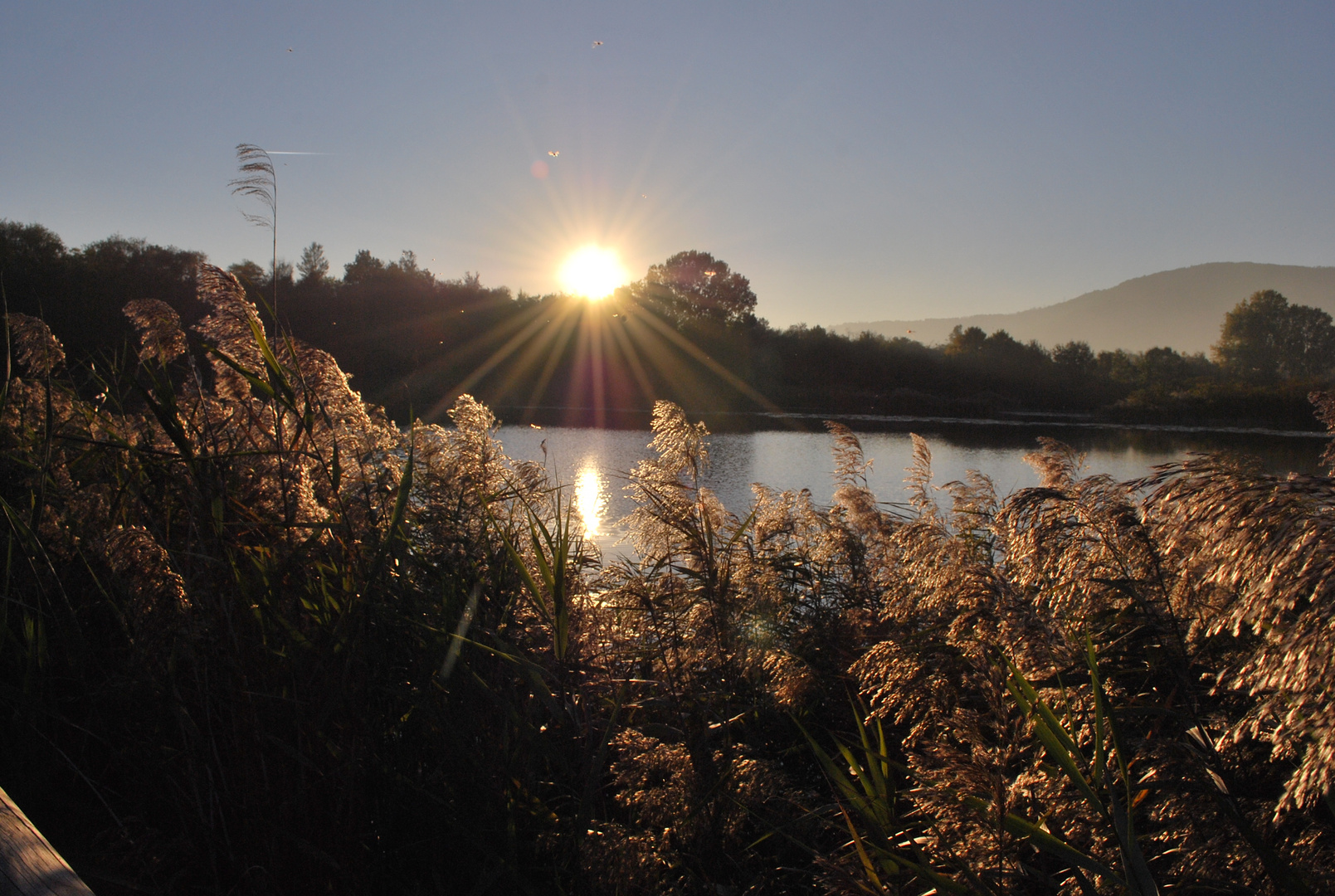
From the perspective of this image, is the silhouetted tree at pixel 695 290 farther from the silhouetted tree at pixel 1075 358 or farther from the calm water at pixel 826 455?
the calm water at pixel 826 455

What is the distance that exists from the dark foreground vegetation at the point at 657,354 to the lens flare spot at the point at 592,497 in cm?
1212

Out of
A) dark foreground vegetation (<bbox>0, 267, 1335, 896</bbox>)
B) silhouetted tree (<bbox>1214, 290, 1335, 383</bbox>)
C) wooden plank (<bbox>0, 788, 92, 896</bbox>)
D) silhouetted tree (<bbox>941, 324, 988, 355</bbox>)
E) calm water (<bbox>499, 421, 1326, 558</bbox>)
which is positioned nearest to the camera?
wooden plank (<bbox>0, 788, 92, 896</bbox>)

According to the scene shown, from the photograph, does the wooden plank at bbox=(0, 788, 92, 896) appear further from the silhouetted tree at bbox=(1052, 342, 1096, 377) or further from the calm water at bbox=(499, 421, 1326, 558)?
the silhouetted tree at bbox=(1052, 342, 1096, 377)

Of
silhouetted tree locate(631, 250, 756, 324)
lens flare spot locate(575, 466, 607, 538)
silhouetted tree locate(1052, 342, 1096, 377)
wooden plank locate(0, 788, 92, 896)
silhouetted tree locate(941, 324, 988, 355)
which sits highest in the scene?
silhouetted tree locate(631, 250, 756, 324)

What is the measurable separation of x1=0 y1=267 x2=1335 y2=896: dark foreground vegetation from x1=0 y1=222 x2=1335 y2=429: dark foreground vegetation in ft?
58.4

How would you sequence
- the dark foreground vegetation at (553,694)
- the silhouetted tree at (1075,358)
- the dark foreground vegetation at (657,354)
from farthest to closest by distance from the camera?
the silhouetted tree at (1075,358) → the dark foreground vegetation at (657,354) → the dark foreground vegetation at (553,694)

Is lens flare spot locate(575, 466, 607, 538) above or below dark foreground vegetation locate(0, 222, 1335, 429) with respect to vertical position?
below

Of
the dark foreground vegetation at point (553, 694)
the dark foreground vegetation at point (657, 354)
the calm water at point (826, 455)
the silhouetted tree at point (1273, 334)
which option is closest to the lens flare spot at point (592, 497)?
the calm water at point (826, 455)

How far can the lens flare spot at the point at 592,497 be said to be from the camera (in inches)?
237

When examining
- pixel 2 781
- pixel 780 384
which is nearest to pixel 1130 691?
pixel 2 781

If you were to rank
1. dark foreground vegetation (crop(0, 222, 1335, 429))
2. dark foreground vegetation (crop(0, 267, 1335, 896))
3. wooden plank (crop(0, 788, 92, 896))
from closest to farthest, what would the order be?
wooden plank (crop(0, 788, 92, 896)) → dark foreground vegetation (crop(0, 267, 1335, 896)) → dark foreground vegetation (crop(0, 222, 1335, 429))

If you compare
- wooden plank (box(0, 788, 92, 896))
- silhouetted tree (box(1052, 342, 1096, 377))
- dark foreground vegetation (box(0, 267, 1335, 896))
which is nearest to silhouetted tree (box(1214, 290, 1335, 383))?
silhouetted tree (box(1052, 342, 1096, 377))

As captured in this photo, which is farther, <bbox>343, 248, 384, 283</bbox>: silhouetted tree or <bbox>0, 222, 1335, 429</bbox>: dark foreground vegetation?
<bbox>343, 248, 384, 283</bbox>: silhouetted tree

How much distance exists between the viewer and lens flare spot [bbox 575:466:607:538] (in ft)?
19.8
